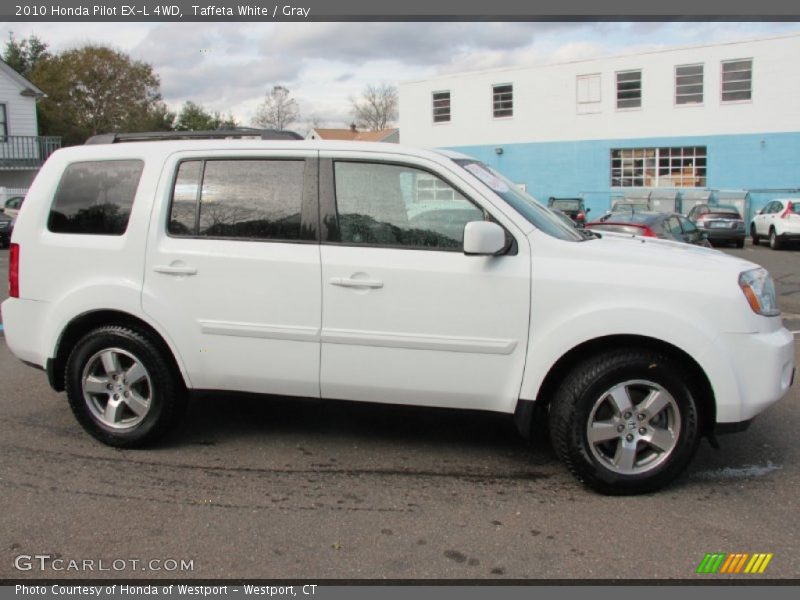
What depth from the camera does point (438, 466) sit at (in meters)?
4.57

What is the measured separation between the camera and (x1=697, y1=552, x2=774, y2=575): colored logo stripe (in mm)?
3388

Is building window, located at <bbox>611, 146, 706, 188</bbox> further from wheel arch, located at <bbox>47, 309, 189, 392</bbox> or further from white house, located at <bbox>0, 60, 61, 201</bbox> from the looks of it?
wheel arch, located at <bbox>47, 309, 189, 392</bbox>

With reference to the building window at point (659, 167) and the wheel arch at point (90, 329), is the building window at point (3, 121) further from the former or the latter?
the wheel arch at point (90, 329)

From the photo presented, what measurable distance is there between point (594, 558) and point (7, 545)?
2.68m

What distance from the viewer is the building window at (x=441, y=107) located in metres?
39.5

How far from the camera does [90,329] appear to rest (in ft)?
15.9

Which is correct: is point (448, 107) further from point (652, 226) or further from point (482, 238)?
point (482, 238)

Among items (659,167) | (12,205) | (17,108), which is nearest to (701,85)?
(659,167)

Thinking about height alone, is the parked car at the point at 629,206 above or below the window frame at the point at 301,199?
above

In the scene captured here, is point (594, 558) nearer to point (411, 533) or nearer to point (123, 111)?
point (411, 533)

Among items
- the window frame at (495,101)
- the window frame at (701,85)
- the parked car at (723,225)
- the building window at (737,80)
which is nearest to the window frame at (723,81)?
the building window at (737,80)

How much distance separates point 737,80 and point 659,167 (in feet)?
15.3

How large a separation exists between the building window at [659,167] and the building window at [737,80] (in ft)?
7.79

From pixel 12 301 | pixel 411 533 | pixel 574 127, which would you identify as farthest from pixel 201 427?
pixel 574 127
